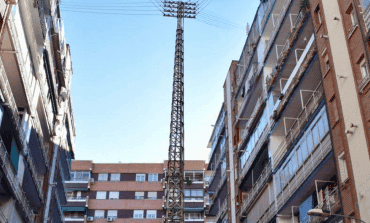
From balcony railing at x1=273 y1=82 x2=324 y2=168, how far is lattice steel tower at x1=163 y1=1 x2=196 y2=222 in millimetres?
26480

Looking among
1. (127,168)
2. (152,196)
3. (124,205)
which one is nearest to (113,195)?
(124,205)

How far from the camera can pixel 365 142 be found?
19906 millimetres

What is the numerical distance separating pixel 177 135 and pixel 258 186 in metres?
28.3

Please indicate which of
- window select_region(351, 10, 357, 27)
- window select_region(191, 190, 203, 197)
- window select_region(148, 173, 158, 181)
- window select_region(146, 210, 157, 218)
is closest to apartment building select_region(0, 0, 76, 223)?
window select_region(351, 10, 357, 27)

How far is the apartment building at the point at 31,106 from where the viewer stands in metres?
27.7

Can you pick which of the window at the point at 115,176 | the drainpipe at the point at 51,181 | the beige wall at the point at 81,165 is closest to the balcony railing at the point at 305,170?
the drainpipe at the point at 51,181

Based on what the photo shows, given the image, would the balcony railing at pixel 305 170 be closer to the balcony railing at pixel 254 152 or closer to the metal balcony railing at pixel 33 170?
the balcony railing at pixel 254 152

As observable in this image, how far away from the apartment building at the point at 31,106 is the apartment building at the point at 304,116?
15243 mm

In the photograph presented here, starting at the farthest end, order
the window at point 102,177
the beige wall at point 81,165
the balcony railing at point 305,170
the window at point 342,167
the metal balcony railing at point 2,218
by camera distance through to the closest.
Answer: the window at point 102,177, the beige wall at point 81,165, the metal balcony railing at point 2,218, the balcony railing at point 305,170, the window at point 342,167

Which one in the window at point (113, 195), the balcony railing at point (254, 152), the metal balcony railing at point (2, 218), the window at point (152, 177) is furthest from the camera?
the window at point (152, 177)

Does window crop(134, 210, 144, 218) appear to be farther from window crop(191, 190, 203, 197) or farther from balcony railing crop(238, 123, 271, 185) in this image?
balcony railing crop(238, 123, 271, 185)

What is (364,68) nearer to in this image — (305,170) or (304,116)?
(305,170)

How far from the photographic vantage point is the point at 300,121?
2856 centimetres

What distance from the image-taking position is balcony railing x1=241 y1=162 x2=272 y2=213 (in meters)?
32.0
